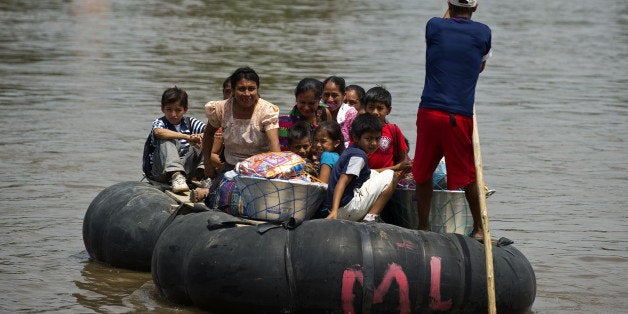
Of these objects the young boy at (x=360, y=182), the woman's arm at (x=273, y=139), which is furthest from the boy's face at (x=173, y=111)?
the young boy at (x=360, y=182)

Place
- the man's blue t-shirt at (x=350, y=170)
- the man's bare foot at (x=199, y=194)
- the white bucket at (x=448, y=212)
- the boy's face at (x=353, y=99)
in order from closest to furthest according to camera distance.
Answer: the man's blue t-shirt at (x=350, y=170)
the white bucket at (x=448, y=212)
the man's bare foot at (x=199, y=194)
the boy's face at (x=353, y=99)

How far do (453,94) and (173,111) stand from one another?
286 cm

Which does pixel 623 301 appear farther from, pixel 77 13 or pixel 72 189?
pixel 77 13

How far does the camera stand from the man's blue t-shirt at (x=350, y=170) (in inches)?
310

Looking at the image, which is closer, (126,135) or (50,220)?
(50,220)

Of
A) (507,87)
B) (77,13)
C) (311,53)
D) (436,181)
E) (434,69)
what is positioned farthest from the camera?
(77,13)

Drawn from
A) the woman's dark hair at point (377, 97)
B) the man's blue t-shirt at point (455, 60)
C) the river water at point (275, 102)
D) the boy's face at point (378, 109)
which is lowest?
the river water at point (275, 102)

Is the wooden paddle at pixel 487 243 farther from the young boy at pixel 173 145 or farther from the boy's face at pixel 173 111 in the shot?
the boy's face at pixel 173 111

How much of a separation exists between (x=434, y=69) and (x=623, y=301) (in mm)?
2405

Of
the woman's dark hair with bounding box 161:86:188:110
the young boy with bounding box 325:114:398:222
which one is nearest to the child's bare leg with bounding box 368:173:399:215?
the young boy with bounding box 325:114:398:222

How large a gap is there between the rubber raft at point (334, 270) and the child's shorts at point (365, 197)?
43 cm

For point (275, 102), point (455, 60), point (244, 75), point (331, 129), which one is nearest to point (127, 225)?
point (244, 75)

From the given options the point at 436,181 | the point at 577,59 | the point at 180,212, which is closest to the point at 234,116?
the point at 180,212

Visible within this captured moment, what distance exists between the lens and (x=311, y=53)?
2525cm
